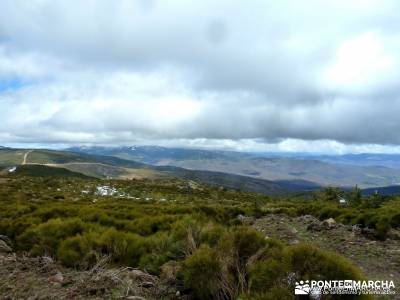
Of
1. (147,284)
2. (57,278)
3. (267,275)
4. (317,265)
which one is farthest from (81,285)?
(317,265)

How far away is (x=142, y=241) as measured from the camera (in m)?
12.0

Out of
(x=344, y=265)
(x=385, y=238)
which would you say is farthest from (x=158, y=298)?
(x=385, y=238)

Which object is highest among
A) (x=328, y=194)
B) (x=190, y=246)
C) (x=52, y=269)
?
(x=190, y=246)

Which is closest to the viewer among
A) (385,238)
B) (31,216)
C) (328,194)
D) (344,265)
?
(344,265)

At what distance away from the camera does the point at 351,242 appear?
15.3 metres

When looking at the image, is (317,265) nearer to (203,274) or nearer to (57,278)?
(203,274)

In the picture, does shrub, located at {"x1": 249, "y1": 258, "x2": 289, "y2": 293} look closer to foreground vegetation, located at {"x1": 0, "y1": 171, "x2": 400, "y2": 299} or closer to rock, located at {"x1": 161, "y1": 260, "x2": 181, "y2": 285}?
foreground vegetation, located at {"x1": 0, "y1": 171, "x2": 400, "y2": 299}

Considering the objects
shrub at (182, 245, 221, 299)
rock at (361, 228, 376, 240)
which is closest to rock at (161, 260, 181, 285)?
shrub at (182, 245, 221, 299)

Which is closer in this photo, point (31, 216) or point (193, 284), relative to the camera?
point (193, 284)

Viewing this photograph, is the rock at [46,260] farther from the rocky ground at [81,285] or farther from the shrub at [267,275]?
the shrub at [267,275]

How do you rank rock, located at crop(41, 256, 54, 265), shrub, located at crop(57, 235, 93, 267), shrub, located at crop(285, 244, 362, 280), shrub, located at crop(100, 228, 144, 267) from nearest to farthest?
shrub, located at crop(285, 244, 362, 280)
rock, located at crop(41, 256, 54, 265)
shrub, located at crop(57, 235, 93, 267)
shrub, located at crop(100, 228, 144, 267)

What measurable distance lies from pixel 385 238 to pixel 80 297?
13886mm

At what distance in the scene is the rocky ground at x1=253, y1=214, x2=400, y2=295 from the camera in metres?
11.9

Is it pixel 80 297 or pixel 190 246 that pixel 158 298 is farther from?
pixel 190 246
